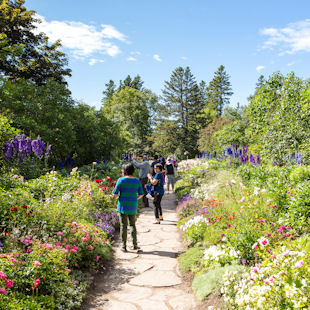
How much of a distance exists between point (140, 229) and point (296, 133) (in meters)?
6.11

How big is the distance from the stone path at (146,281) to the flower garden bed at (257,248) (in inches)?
10.9

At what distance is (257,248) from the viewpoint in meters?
3.29

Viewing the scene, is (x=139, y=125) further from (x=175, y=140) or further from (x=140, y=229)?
(x=140, y=229)

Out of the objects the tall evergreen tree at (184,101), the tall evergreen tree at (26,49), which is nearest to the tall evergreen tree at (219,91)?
the tall evergreen tree at (184,101)

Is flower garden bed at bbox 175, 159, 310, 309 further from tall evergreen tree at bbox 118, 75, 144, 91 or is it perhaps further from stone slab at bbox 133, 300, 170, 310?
tall evergreen tree at bbox 118, 75, 144, 91

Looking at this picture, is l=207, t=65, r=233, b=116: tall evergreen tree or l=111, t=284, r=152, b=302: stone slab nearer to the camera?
l=111, t=284, r=152, b=302: stone slab

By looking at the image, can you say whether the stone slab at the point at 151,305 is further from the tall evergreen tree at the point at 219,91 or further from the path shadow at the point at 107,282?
the tall evergreen tree at the point at 219,91

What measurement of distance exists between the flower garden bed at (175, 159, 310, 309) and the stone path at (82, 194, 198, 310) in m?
0.28

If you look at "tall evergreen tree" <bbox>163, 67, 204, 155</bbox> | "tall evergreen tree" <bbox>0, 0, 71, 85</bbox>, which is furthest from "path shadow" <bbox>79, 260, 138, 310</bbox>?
"tall evergreen tree" <bbox>163, 67, 204, 155</bbox>

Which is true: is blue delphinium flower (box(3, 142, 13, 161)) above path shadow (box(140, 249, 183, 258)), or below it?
above

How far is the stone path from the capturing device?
11.6 feet

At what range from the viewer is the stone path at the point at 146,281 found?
353 centimetres

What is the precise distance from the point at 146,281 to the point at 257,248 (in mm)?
1781

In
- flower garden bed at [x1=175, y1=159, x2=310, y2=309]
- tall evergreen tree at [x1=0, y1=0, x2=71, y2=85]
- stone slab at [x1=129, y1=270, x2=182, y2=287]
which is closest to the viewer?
flower garden bed at [x1=175, y1=159, x2=310, y2=309]
